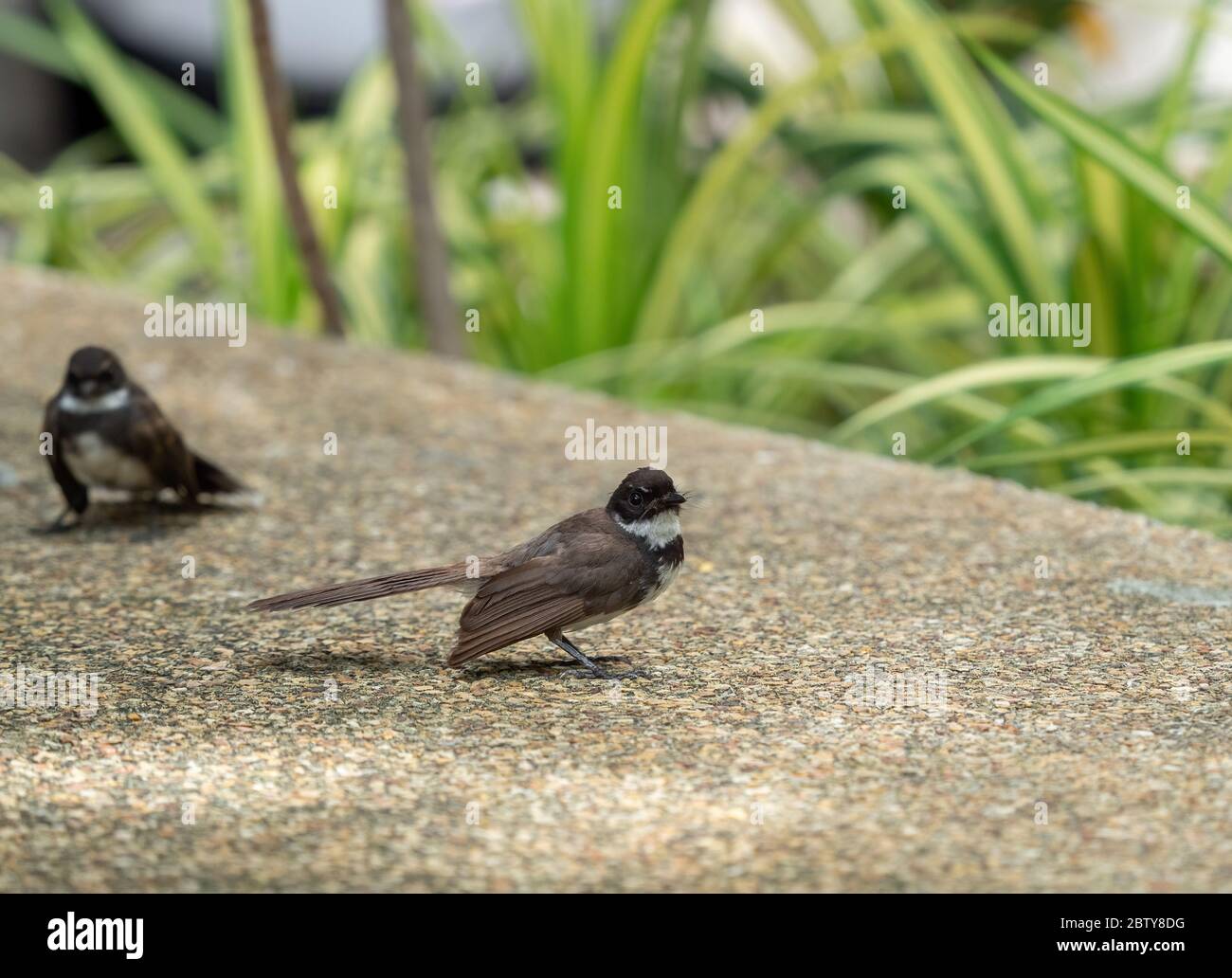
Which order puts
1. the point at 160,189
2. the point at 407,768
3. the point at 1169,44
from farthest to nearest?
the point at 1169,44 → the point at 160,189 → the point at 407,768

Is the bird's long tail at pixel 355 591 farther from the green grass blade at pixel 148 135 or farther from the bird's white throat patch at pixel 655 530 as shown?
the green grass blade at pixel 148 135

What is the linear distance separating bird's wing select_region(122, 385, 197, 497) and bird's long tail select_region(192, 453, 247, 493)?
0.09 metres

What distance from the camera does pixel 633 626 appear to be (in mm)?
3191

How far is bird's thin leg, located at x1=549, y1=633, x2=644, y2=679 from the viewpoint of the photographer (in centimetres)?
284

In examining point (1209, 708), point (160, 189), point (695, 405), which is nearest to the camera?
point (1209, 708)

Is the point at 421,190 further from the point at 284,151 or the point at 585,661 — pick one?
the point at 585,661

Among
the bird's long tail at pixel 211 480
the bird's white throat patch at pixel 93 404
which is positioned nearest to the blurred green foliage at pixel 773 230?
the bird's long tail at pixel 211 480

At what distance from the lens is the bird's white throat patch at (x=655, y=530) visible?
9.29ft

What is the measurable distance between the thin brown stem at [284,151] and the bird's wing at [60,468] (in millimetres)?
1569

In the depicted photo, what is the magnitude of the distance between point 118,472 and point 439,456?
0.96 metres

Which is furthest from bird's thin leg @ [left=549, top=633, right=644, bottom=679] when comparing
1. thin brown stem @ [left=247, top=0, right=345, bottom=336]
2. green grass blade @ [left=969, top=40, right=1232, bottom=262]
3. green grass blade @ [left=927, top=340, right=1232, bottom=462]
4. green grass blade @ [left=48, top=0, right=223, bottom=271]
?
green grass blade @ [left=48, top=0, right=223, bottom=271]
